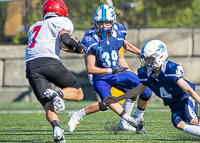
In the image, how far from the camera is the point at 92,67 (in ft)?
16.9

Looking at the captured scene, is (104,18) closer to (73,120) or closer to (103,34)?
(103,34)

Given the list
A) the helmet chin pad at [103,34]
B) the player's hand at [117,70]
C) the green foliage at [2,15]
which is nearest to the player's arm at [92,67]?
the player's hand at [117,70]

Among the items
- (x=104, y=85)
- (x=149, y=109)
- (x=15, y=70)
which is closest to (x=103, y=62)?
(x=104, y=85)

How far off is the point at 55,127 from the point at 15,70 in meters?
6.40

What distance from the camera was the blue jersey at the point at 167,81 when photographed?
4.05 metres

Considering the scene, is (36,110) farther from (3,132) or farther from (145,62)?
(145,62)

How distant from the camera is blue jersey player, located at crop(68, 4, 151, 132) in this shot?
202 inches

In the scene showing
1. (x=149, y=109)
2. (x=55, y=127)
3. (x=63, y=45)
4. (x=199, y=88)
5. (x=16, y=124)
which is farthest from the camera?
(x=199, y=88)

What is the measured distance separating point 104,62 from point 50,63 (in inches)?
44.0

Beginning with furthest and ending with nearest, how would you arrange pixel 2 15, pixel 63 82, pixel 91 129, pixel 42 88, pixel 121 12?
pixel 2 15
pixel 121 12
pixel 91 129
pixel 63 82
pixel 42 88

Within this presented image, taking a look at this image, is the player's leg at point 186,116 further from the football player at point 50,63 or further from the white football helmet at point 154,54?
→ the football player at point 50,63

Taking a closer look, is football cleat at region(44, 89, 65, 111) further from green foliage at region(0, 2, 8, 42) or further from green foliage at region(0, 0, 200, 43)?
green foliage at region(0, 2, 8, 42)

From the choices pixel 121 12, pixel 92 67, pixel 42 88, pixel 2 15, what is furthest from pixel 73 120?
pixel 2 15

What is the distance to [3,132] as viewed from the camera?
5395 millimetres
